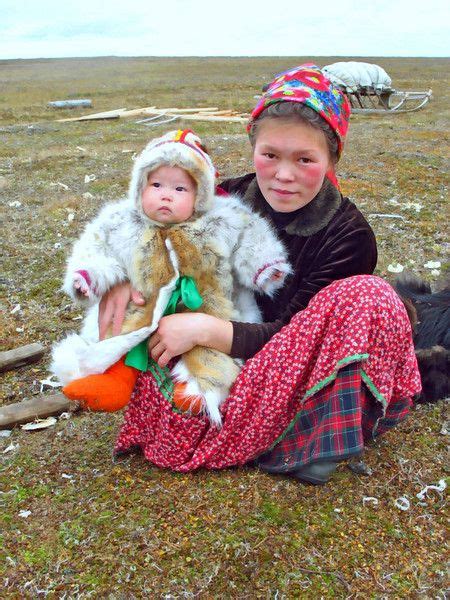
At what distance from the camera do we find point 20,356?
3.71 metres

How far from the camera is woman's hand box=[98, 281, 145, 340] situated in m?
2.43

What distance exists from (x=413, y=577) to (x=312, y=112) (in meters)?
1.74

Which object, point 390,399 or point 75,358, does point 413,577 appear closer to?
point 390,399

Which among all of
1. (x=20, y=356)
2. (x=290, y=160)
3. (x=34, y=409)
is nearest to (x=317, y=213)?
(x=290, y=160)

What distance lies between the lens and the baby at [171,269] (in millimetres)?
2330

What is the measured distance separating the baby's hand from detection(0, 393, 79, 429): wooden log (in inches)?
42.2

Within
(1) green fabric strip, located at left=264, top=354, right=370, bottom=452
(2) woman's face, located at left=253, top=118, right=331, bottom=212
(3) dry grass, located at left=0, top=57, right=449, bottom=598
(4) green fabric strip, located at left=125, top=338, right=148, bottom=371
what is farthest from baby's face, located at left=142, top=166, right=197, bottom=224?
(3) dry grass, located at left=0, top=57, right=449, bottom=598

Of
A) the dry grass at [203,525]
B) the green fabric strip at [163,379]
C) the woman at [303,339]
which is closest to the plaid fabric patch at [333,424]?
the woman at [303,339]

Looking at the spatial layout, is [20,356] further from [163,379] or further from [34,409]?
[163,379]

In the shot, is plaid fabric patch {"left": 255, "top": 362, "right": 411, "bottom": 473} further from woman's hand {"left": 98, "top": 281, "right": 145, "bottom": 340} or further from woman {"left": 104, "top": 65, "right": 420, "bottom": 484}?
woman's hand {"left": 98, "top": 281, "right": 145, "bottom": 340}

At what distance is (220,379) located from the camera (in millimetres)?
2318

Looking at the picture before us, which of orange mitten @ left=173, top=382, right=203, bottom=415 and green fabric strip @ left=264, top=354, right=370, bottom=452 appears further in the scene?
orange mitten @ left=173, top=382, right=203, bottom=415

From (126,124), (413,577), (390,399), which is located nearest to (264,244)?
(390,399)

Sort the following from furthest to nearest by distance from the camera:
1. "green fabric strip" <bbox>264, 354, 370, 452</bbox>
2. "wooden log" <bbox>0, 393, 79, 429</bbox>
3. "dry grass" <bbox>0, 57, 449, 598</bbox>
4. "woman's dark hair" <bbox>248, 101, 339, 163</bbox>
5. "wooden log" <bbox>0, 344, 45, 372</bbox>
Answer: "wooden log" <bbox>0, 344, 45, 372</bbox>
"wooden log" <bbox>0, 393, 79, 429</bbox>
"woman's dark hair" <bbox>248, 101, 339, 163</bbox>
"green fabric strip" <bbox>264, 354, 370, 452</bbox>
"dry grass" <bbox>0, 57, 449, 598</bbox>
